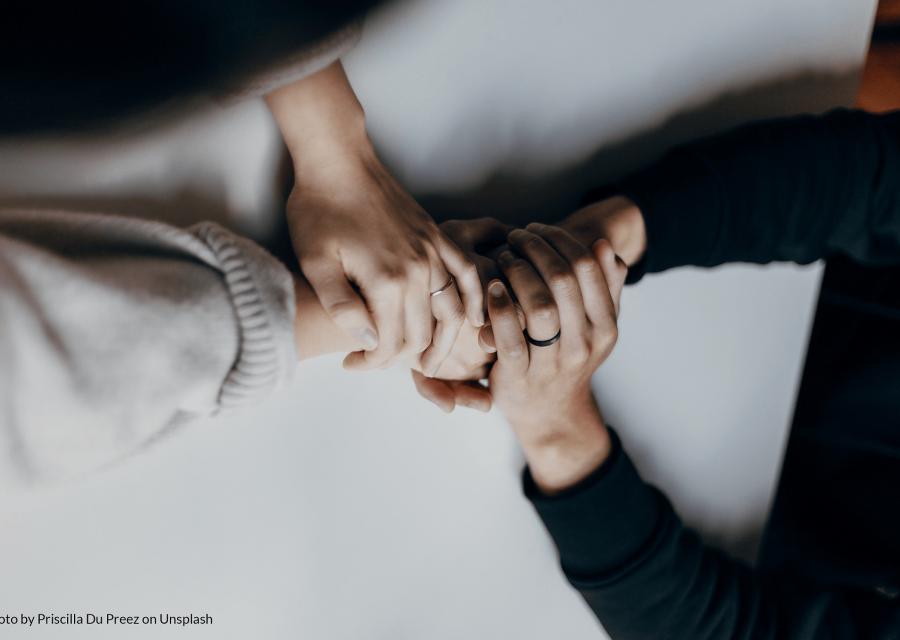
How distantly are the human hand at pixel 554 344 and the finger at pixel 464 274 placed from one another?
0.05 ft

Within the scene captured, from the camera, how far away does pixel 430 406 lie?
66cm

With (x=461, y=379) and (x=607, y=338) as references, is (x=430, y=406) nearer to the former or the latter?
(x=461, y=379)

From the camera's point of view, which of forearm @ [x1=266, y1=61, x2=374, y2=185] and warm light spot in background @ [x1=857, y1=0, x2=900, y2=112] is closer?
forearm @ [x1=266, y1=61, x2=374, y2=185]

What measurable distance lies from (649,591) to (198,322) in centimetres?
52

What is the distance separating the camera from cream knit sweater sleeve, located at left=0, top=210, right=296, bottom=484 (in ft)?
1.09

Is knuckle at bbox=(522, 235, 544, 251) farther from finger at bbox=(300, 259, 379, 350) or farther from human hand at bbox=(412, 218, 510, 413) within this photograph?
finger at bbox=(300, 259, 379, 350)

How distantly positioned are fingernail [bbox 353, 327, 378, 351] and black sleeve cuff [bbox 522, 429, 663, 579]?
29 centimetres

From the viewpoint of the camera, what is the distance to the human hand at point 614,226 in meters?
0.61

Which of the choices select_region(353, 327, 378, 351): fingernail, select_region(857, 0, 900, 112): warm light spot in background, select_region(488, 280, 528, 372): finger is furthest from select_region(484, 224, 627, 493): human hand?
select_region(857, 0, 900, 112): warm light spot in background

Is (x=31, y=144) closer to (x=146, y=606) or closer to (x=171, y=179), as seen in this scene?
(x=171, y=179)

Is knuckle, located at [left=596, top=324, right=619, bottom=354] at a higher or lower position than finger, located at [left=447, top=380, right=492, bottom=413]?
higher

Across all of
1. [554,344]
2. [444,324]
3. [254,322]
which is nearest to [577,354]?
[554,344]

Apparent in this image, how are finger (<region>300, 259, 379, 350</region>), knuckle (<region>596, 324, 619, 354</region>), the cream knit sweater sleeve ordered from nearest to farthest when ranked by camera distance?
the cream knit sweater sleeve
finger (<region>300, 259, 379, 350</region>)
knuckle (<region>596, 324, 619, 354</region>)

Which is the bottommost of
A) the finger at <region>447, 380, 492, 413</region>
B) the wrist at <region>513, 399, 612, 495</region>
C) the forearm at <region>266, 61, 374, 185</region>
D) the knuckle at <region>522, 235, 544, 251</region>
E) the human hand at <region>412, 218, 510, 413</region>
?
the wrist at <region>513, 399, 612, 495</region>
